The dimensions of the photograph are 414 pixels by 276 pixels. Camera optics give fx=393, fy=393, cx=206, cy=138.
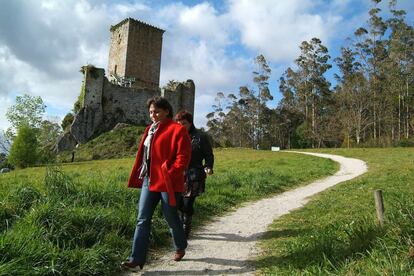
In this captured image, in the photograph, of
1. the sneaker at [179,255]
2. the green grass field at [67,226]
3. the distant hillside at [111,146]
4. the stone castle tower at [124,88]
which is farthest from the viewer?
the stone castle tower at [124,88]

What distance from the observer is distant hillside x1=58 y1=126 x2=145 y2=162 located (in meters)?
32.3

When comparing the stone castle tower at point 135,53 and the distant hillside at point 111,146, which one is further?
the stone castle tower at point 135,53

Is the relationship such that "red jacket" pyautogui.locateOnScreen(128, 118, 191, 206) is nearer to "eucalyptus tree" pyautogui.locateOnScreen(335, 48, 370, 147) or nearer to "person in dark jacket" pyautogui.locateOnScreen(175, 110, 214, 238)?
"person in dark jacket" pyautogui.locateOnScreen(175, 110, 214, 238)

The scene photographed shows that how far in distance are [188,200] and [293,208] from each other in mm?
3515

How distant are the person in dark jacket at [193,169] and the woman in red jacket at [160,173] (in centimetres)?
98

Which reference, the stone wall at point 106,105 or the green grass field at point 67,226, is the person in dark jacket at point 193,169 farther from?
the stone wall at point 106,105

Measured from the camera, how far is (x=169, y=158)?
4289 millimetres

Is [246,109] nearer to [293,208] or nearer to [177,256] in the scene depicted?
[293,208]

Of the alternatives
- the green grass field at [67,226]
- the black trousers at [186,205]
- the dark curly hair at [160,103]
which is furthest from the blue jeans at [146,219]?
the black trousers at [186,205]

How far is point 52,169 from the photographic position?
19.7 ft

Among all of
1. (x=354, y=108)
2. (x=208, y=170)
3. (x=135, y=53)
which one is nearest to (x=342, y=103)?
(x=354, y=108)

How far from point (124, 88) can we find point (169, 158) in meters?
34.9

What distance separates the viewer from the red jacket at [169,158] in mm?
4203

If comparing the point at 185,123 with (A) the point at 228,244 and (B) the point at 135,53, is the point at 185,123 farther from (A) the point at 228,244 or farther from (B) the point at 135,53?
(B) the point at 135,53
